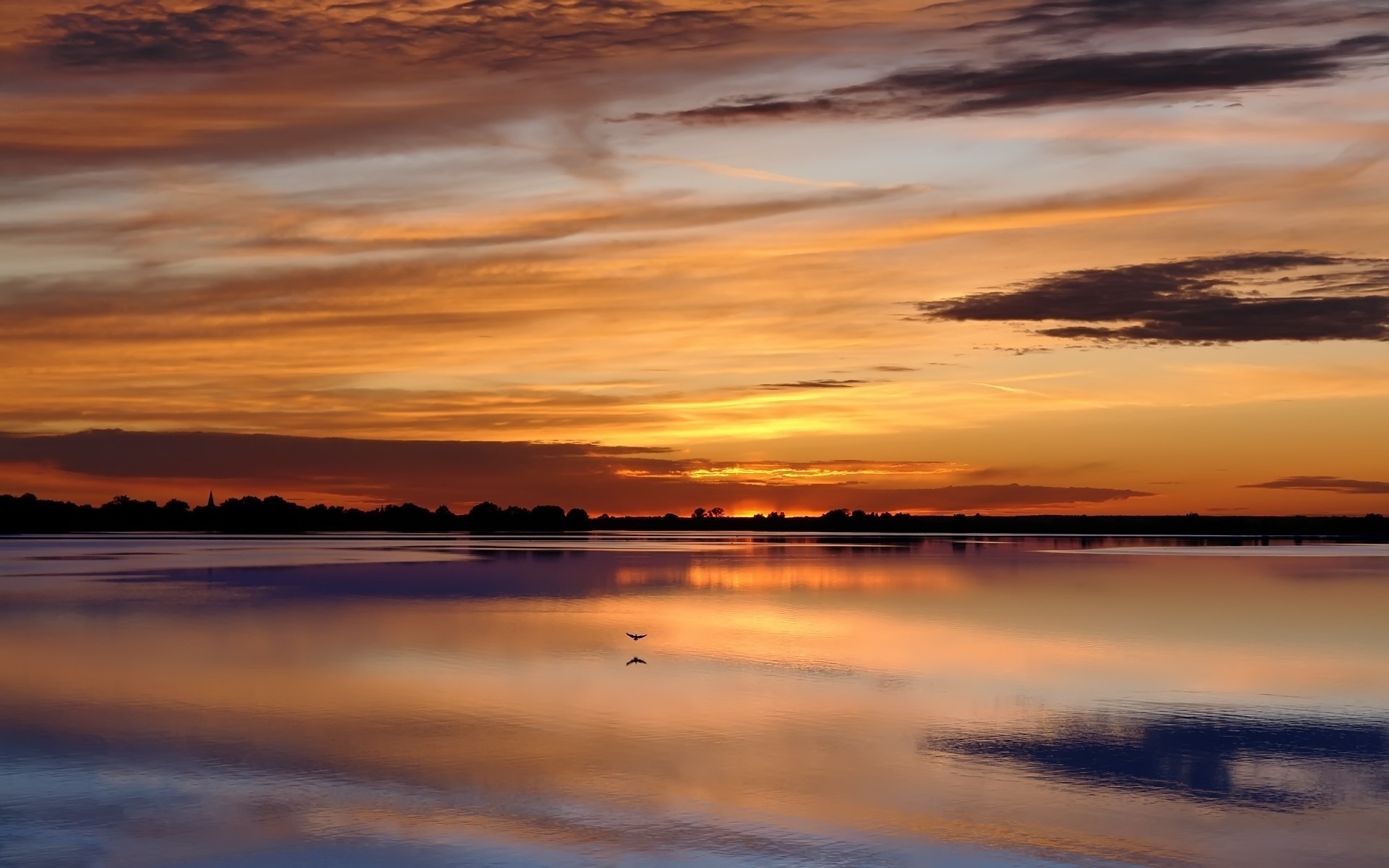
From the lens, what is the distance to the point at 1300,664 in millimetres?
30703

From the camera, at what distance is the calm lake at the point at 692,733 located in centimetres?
1538

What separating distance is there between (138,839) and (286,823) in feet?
5.32

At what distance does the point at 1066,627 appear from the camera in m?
38.8

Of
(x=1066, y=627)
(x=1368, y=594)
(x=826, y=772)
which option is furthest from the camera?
(x=1368, y=594)

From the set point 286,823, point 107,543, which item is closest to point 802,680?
point 286,823

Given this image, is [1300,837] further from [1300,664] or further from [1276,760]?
[1300,664]

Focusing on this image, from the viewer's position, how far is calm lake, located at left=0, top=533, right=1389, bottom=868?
1538 cm

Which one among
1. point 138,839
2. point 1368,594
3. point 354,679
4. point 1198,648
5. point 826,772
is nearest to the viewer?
point 138,839

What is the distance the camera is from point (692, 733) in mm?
21828

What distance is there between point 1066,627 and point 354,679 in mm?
20748

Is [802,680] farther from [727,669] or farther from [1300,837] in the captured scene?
Answer: [1300,837]

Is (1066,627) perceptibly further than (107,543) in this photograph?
No

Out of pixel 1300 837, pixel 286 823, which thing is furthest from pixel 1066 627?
pixel 286 823

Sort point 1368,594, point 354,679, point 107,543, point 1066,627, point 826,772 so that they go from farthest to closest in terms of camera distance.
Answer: point 107,543 → point 1368,594 → point 1066,627 → point 354,679 → point 826,772
